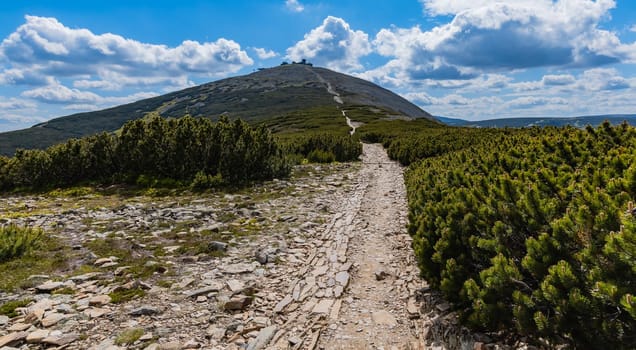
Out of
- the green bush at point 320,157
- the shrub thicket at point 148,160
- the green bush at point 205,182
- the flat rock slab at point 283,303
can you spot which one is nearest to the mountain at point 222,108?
the green bush at point 320,157

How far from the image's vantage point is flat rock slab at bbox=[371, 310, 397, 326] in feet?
18.9

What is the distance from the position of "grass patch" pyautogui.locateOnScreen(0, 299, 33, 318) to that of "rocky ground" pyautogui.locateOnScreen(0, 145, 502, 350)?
0.09 meters

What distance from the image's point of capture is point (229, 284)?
700 cm

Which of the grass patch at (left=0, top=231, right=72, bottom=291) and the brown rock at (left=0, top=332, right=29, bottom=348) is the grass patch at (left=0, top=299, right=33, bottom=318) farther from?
the brown rock at (left=0, top=332, right=29, bottom=348)

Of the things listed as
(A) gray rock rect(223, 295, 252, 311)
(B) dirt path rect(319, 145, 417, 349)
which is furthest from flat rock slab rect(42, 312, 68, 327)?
(B) dirt path rect(319, 145, 417, 349)

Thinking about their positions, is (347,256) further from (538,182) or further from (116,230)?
(116,230)

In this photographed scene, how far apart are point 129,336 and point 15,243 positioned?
15.7ft

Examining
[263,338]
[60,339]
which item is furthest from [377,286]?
[60,339]

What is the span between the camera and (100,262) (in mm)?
7918

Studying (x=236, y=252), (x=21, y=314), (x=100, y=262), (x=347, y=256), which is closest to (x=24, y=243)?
(x=100, y=262)

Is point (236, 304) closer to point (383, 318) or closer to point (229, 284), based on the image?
point (229, 284)

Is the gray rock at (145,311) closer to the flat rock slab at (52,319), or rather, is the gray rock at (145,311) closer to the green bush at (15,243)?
the flat rock slab at (52,319)

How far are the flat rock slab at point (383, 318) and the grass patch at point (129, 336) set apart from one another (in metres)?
3.49

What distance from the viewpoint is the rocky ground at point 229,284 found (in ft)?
17.5
